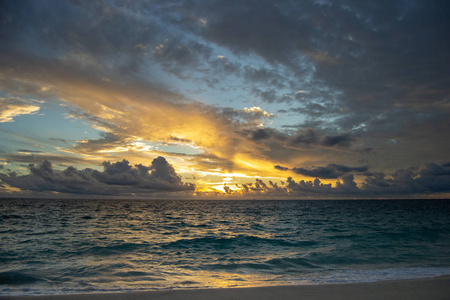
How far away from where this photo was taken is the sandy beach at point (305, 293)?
850 cm

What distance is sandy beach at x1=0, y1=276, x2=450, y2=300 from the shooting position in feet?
27.9

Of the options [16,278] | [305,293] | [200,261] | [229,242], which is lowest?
[229,242]

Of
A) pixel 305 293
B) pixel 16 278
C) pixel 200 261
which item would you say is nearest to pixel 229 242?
pixel 200 261

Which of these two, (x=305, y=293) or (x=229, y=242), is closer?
(x=305, y=293)

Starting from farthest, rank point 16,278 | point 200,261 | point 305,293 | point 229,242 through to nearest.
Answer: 1. point 229,242
2. point 200,261
3. point 16,278
4. point 305,293

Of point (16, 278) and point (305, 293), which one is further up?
point (305, 293)

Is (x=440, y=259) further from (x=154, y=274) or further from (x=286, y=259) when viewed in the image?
(x=154, y=274)

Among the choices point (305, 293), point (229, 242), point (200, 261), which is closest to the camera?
point (305, 293)

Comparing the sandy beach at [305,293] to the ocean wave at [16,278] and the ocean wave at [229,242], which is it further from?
the ocean wave at [229,242]

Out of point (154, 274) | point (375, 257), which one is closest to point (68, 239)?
point (154, 274)

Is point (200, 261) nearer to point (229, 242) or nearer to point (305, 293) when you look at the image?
point (229, 242)

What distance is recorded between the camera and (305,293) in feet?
29.6

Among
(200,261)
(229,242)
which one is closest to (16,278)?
(200,261)

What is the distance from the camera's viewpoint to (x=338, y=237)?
25.9 metres
